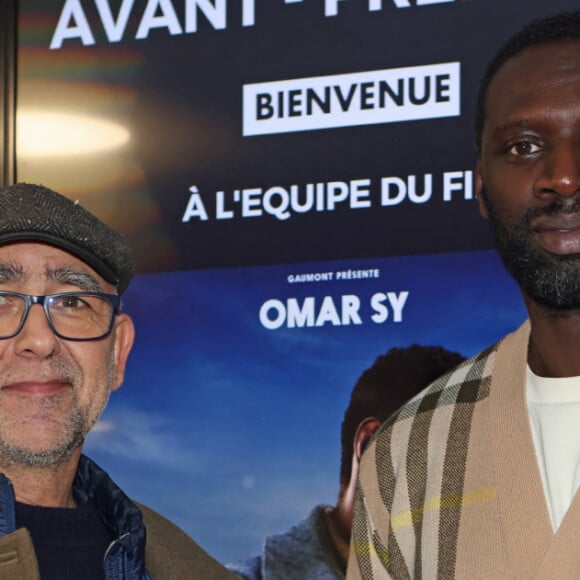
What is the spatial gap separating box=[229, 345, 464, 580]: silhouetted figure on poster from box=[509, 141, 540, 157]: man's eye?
82 centimetres

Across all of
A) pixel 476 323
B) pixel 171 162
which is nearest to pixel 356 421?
pixel 476 323

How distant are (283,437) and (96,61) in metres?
0.92

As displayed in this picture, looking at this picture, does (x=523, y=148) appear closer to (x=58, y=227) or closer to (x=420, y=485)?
(x=420, y=485)

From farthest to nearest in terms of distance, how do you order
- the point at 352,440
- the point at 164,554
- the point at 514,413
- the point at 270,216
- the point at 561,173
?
the point at 270,216 → the point at 352,440 → the point at 164,554 → the point at 514,413 → the point at 561,173

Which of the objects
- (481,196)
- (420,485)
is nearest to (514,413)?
(420,485)

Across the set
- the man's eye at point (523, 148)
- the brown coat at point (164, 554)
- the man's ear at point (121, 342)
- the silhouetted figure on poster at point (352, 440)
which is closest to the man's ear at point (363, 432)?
the silhouetted figure on poster at point (352, 440)

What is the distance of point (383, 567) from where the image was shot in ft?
5.63

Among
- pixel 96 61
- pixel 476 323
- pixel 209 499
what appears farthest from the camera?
pixel 96 61

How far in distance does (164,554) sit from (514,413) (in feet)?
1.77

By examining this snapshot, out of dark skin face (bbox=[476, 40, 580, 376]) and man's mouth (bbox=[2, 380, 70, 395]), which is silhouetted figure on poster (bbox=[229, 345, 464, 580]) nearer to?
dark skin face (bbox=[476, 40, 580, 376])

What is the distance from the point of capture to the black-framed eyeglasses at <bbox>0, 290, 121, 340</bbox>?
168cm

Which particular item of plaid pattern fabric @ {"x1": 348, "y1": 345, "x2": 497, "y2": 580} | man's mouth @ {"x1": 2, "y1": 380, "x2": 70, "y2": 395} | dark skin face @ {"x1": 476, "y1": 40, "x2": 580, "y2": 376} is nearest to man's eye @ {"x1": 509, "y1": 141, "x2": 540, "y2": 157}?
dark skin face @ {"x1": 476, "y1": 40, "x2": 580, "y2": 376}

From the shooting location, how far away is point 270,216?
101 inches

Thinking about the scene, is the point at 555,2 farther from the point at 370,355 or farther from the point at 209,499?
the point at 209,499
